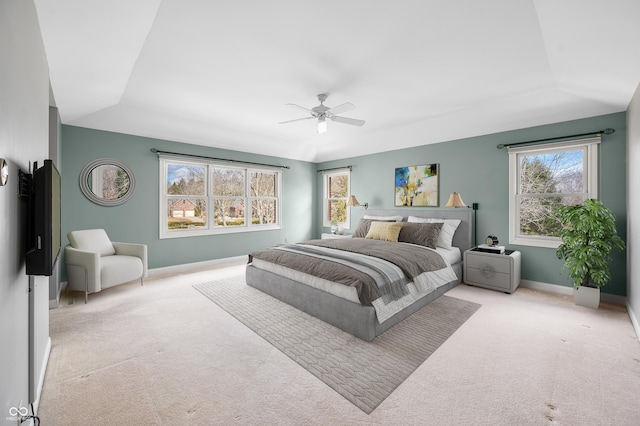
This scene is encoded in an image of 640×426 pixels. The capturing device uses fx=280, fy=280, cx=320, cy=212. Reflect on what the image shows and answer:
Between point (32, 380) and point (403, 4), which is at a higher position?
point (403, 4)

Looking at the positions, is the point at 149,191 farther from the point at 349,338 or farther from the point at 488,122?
the point at 488,122

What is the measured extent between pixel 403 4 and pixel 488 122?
3020 mm

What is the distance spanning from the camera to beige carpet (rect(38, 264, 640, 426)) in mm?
1685

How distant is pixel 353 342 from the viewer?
99.8 inches

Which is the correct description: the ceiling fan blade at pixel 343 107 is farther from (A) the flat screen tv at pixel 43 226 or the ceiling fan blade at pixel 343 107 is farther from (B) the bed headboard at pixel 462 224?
(B) the bed headboard at pixel 462 224

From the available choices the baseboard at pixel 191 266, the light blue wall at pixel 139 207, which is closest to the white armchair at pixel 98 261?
the light blue wall at pixel 139 207

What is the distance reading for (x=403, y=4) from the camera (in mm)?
1978

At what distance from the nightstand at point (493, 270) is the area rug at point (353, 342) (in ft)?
2.37

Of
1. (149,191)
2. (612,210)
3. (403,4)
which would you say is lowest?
(612,210)

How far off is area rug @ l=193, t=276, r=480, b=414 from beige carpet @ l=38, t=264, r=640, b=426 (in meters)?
0.07

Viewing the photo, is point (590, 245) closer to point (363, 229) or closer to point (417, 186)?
point (417, 186)

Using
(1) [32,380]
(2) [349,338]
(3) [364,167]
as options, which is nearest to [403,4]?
(2) [349,338]

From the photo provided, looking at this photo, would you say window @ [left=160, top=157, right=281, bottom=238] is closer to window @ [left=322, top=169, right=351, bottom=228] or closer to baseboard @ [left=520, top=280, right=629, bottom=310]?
window @ [left=322, top=169, right=351, bottom=228]

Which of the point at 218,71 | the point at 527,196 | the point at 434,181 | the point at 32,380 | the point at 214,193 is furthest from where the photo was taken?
the point at 214,193
